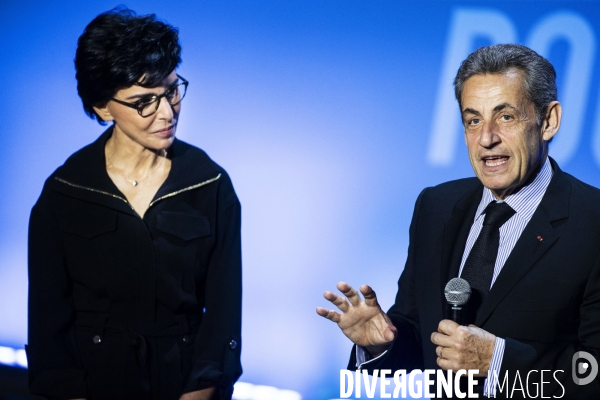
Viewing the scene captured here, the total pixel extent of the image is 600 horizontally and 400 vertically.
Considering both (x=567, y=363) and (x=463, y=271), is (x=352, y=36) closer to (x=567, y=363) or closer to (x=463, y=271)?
(x=463, y=271)

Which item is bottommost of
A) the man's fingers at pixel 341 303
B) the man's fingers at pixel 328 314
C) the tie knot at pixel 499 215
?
the man's fingers at pixel 328 314

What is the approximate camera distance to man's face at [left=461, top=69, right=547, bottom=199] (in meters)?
2.12

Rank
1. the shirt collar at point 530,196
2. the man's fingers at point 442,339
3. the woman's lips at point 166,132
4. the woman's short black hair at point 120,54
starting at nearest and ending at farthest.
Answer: the man's fingers at point 442,339, the shirt collar at point 530,196, the woman's short black hair at point 120,54, the woman's lips at point 166,132

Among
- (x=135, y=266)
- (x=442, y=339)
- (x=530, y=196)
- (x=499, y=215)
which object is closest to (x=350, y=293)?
(x=442, y=339)

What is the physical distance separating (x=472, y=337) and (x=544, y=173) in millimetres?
604

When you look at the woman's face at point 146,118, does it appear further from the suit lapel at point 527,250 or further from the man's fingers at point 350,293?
the suit lapel at point 527,250

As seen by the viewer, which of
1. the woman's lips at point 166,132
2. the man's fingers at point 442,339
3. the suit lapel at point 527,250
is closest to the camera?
the man's fingers at point 442,339

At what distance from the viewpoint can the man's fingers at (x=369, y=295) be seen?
208 cm

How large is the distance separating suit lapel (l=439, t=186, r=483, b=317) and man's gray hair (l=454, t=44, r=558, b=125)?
0.35 m

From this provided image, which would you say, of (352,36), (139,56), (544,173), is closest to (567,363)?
(544,173)

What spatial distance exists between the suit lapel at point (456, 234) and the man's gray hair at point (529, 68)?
0.35 metres

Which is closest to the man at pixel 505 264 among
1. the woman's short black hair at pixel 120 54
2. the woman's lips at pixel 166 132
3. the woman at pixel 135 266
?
the woman at pixel 135 266

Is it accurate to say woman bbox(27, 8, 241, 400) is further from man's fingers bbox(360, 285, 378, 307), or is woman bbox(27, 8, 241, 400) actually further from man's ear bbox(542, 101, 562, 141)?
man's ear bbox(542, 101, 562, 141)

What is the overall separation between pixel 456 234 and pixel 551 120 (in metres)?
0.47
